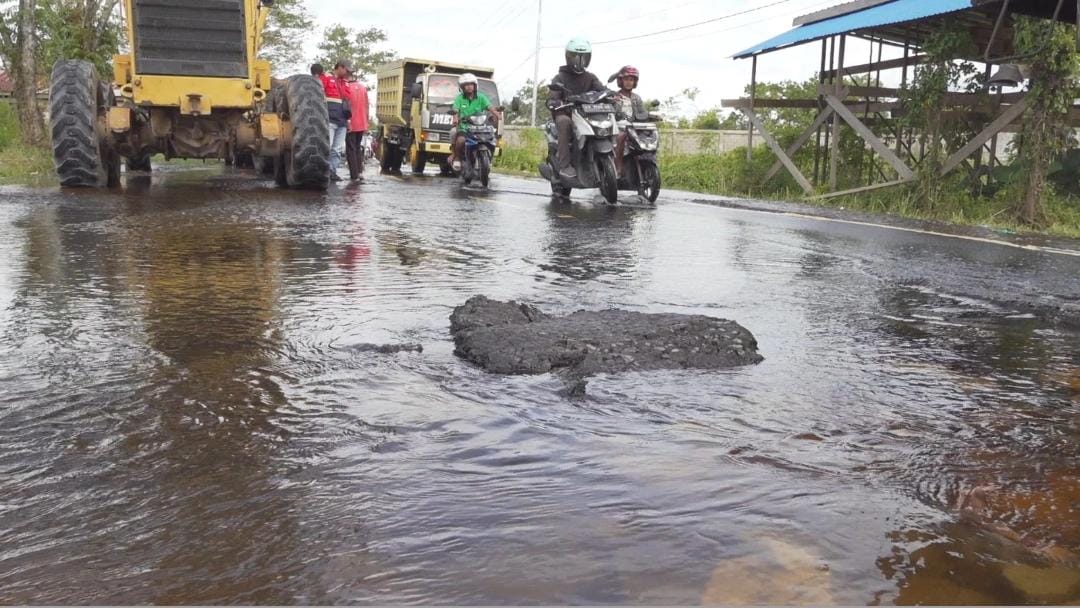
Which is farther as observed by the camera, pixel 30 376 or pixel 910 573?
pixel 30 376

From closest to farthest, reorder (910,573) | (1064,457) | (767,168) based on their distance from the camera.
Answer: (910,573)
(1064,457)
(767,168)

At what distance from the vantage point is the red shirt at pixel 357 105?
16.9m

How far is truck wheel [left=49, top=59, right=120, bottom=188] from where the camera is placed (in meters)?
11.2

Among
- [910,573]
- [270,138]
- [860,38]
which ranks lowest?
[910,573]

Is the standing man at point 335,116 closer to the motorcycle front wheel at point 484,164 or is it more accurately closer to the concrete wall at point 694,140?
the motorcycle front wheel at point 484,164

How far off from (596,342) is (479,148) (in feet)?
39.1

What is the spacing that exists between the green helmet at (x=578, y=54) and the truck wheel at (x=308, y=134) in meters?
3.00

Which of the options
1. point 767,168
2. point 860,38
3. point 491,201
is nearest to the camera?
point 491,201

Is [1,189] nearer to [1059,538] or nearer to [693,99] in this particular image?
[1059,538]

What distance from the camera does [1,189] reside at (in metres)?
11.1

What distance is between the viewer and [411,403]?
299 cm

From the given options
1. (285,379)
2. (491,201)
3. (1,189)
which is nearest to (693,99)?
(491,201)

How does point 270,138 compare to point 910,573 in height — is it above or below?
above

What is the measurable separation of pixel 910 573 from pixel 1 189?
11.4 m
